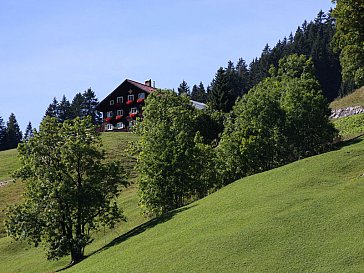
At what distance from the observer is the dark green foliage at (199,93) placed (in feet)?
561

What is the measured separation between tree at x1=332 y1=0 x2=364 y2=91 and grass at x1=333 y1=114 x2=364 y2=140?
12.4 metres

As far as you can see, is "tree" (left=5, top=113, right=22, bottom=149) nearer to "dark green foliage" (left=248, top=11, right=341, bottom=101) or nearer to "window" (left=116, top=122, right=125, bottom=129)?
"window" (left=116, top=122, right=125, bottom=129)

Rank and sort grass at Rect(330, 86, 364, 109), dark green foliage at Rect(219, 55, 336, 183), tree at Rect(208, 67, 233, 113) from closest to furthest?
dark green foliage at Rect(219, 55, 336, 183) < grass at Rect(330, 86, 364, 109) < tree at Rect(208, 67, 233, 113)

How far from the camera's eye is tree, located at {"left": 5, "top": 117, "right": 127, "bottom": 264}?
146 ft

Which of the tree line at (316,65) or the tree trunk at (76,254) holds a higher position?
the tree line at (316,65)

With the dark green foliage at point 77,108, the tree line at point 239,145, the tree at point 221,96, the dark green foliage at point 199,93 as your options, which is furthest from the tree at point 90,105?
the tree line at point 239,145

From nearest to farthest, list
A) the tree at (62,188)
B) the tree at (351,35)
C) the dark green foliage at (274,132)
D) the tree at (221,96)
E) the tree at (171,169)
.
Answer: the tree at (62,188) < the tree at (351,35) < the tree at (171,169) < the dark green foliage at (274,132) < the tree at (221,96)

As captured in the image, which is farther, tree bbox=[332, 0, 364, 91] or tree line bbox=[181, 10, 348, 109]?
tree line bbox=[181, 10, 348, 109]

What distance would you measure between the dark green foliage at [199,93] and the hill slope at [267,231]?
12476 centimetres

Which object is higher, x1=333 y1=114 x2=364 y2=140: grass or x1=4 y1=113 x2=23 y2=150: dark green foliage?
x1=4 y1=113 x2=23 y2=150: dark green foliage

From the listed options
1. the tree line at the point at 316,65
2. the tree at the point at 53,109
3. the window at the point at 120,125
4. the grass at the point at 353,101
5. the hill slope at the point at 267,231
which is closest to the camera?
the hill slope at the point at 267,231

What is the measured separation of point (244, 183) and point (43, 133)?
17.2 m

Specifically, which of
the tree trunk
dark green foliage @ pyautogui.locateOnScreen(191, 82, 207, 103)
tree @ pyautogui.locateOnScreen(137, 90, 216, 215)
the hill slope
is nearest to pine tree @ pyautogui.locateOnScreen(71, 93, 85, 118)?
dark green foliage @ pyautogui.locateOnScreen(191, 82, 207, 103)

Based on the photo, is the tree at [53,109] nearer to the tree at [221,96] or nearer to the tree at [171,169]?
the tree at [221,96]
